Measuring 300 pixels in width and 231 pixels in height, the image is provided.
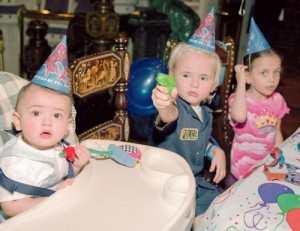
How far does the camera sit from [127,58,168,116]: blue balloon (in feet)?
9.98

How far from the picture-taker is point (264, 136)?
2.18m

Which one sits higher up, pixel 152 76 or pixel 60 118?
pixel 60 118

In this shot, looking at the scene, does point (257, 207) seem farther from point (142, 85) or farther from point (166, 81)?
point (142, 85)

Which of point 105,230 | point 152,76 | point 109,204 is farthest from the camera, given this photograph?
point 152,76

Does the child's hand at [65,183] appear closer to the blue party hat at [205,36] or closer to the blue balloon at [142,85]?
the blue party hat at [205,36]

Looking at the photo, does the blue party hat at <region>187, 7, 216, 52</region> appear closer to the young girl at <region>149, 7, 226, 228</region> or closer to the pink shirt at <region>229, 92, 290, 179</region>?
the young girl at <region>149, 7, 226, 228</region>

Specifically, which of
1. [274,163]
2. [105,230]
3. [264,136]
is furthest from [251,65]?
[105,230]

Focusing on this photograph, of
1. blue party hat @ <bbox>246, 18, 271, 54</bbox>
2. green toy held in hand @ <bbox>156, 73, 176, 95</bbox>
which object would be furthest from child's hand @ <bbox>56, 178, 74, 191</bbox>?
blue party hat @ <bbox>246, 18, 271, 54</bbox>

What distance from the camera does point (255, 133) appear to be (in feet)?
7.14

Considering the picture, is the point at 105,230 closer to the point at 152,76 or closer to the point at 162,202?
the point at 162,202

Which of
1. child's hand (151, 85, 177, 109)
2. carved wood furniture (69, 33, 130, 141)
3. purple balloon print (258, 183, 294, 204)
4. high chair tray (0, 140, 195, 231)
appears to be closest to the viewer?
high chair tray (0, 140, 195, 231)

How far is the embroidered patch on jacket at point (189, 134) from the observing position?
6.06ft

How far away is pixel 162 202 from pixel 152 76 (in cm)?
180

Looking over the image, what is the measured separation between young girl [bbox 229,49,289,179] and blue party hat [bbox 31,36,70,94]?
Answer: 98 centimetres
